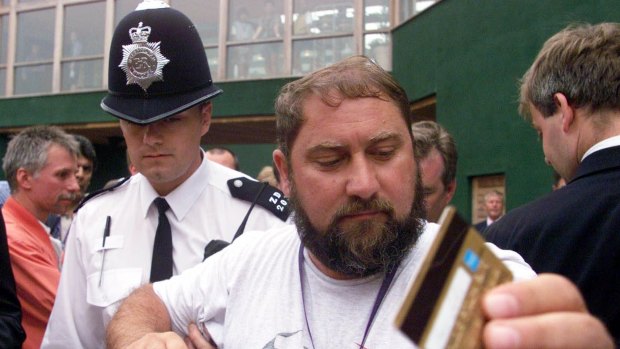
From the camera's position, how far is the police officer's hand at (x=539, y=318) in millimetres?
818

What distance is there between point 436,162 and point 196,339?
1.79 meters

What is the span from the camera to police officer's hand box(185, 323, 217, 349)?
173 centimetres

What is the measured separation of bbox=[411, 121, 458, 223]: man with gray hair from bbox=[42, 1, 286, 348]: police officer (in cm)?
93

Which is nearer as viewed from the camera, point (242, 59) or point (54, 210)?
point (54, 210)

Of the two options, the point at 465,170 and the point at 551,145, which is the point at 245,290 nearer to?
the point at 551,145

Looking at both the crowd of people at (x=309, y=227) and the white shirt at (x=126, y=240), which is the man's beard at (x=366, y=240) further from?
the white shirt at (x=126, y=240)

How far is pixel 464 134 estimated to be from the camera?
9.95m

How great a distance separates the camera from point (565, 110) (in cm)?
223

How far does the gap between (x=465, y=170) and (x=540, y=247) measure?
809 cm

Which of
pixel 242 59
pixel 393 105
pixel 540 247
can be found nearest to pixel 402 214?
pixel 393 105

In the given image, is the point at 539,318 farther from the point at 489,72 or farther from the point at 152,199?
the point at 489,72

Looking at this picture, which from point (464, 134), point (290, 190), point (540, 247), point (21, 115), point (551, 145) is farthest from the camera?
point (21, 115)

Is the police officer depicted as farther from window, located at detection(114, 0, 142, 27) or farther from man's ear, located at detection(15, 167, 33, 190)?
window, located at detection(114, 0, 142, 27)

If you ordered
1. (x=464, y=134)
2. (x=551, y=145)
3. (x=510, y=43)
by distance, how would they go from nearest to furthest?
(x=551, y=145), (x=510, y=43), (x=464, y=134)
